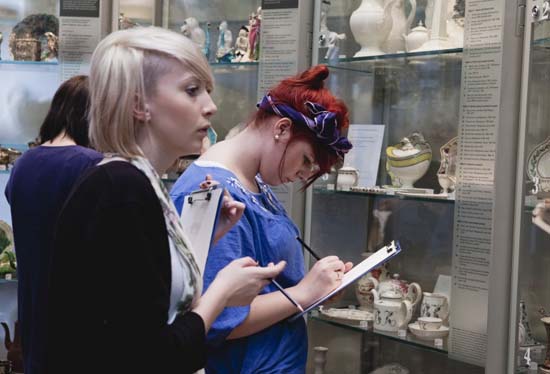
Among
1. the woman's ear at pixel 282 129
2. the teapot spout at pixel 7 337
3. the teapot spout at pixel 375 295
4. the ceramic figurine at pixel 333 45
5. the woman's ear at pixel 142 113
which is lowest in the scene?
the teapot spout at pixel 7 337

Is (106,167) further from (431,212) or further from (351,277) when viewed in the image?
(431,212)

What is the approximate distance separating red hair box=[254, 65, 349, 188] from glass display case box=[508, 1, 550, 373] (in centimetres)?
57

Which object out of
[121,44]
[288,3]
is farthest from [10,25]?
[121,44]

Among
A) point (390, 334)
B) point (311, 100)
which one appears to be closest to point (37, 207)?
point (311, 100)

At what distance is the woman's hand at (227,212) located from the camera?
59.9 inches

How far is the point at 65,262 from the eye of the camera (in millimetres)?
1163

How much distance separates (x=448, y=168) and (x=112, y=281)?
1.65m

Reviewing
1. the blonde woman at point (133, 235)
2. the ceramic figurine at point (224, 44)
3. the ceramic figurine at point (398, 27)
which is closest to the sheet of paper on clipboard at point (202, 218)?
the blonde woman at point (133, 235)

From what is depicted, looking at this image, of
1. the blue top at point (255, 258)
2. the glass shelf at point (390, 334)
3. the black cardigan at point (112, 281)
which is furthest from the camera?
the glass shelf at point (390, 334)

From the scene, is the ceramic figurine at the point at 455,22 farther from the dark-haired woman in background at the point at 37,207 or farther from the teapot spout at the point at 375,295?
the dark-haired woman in background at the point at 37,207

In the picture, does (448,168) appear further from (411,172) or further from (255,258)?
(255,258)

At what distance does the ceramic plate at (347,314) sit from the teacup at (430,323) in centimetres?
24

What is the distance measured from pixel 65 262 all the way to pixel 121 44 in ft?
1.17

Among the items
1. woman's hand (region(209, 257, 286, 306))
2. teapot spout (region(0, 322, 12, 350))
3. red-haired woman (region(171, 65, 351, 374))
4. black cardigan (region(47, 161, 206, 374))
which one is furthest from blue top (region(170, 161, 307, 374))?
teapot spout (region(0, 322, 12, 350))
